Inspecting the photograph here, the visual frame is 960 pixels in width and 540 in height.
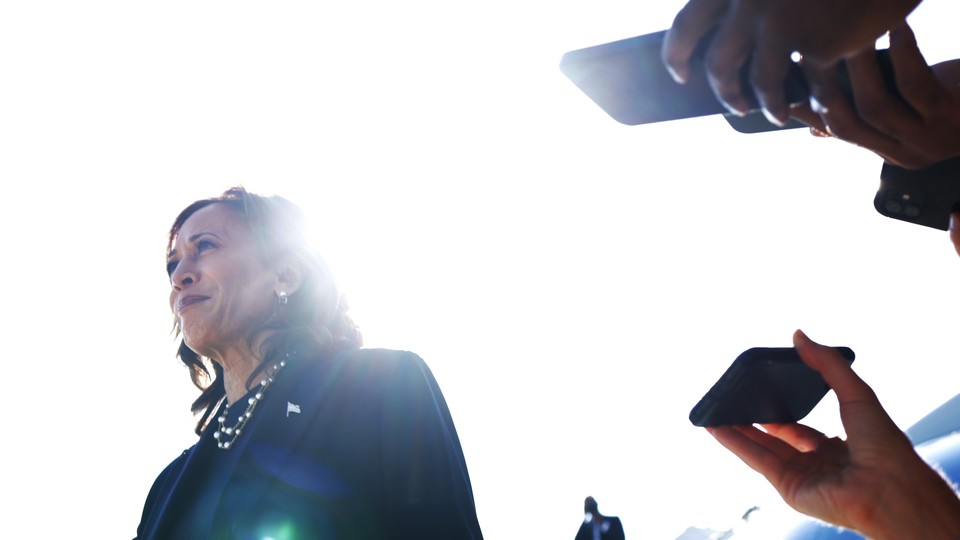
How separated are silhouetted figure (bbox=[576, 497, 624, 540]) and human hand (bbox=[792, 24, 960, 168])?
1170 millimetres

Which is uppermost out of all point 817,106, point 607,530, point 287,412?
point 817,106

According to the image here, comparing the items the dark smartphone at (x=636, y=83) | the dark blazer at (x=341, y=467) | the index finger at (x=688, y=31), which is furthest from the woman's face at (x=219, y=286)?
the index finger at (x=688, y=31)

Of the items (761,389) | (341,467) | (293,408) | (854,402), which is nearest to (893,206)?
(854,402)

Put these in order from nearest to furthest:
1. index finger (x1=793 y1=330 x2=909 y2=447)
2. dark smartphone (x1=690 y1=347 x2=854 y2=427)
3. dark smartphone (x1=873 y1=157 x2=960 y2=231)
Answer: dark smartphone (x1=873 y1=157 x2=960 y2=231)
index finger (x1=793 y1=330 x2=909 y2=447)
dark smartphone (x1=690 y1=347 x2=854 y2=427)

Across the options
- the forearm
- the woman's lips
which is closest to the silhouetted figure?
the forearm

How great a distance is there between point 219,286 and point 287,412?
0.73 m

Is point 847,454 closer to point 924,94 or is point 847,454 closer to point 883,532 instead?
point 883,532

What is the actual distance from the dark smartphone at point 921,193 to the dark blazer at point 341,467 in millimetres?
1348

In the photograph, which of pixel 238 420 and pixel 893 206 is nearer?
pixel 893 206

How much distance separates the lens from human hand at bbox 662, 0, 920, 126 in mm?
951

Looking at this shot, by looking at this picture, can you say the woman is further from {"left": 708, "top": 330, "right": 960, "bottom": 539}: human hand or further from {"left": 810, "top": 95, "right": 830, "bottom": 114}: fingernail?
{"left": 810, "top": 95, "right": 830, "bottom": 114}: fingernail

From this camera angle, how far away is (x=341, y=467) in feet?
7.85

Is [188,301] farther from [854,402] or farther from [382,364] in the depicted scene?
[854,402]

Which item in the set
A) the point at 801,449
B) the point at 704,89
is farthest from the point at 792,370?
the point at 704,89
